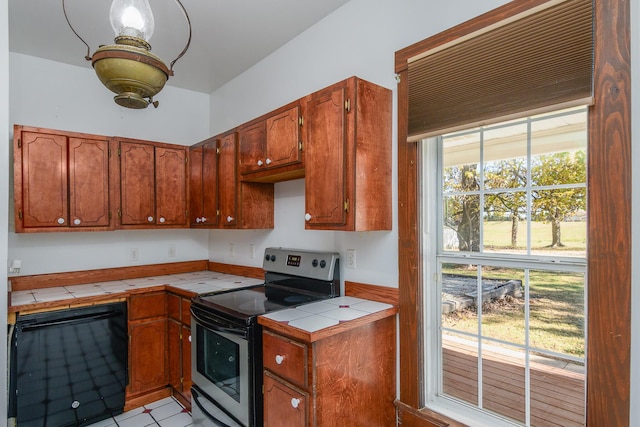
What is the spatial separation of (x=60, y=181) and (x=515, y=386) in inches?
125

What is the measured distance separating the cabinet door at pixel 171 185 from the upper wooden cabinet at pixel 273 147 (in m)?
0.89

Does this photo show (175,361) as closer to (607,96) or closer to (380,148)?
(380,148)

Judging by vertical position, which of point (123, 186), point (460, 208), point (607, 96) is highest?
point (607, 96)

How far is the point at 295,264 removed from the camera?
2.43 m

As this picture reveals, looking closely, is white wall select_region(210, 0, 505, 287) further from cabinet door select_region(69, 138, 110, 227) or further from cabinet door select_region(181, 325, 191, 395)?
cabinet door select_region(69, 138, 110, 227)

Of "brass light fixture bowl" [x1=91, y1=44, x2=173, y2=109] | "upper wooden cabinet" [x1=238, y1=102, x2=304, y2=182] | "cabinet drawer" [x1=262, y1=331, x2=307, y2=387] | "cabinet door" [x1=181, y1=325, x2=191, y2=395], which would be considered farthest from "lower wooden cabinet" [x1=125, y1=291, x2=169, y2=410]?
"brass light fixture bowl" [x1=91, y1=44, x2=173, y2=109]

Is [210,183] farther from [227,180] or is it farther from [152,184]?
[152,184]

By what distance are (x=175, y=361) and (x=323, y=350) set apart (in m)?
1.82

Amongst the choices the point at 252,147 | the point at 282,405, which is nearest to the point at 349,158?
the point at 252,147

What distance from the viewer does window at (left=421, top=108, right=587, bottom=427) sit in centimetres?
141

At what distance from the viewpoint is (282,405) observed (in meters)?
1.65

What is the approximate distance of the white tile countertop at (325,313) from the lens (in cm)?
162

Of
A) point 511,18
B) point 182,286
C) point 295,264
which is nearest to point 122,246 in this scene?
point 182,286

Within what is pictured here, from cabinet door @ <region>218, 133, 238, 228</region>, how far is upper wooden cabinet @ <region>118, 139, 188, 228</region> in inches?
22.4
